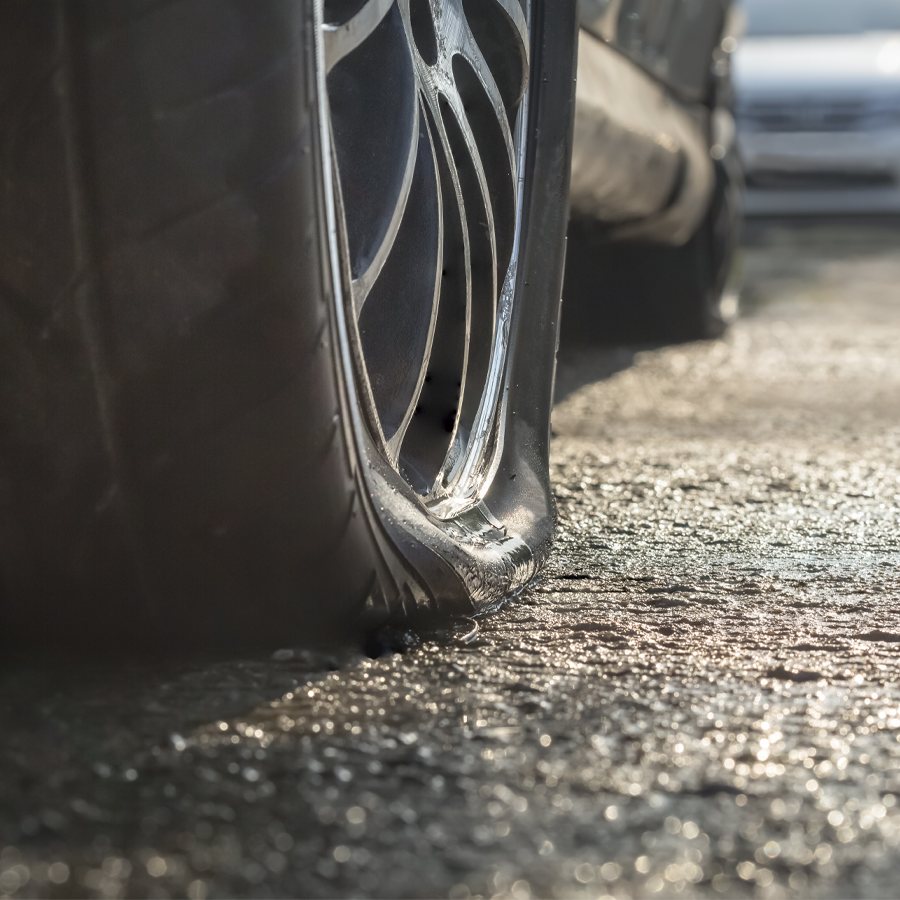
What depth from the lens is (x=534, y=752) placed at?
2.75 feet

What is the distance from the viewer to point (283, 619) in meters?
1.00

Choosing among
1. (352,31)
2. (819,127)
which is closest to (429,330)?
(352,31)

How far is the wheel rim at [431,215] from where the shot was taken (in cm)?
114

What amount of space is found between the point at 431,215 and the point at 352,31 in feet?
0.76

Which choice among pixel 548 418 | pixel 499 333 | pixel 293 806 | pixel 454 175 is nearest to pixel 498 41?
pixel 454 175

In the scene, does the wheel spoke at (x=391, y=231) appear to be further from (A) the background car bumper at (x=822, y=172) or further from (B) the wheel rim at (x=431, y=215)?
(A) the background car bumper at (x=822, y=172)

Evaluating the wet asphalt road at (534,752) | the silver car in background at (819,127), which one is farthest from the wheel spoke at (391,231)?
the silver car in background at (819,127)

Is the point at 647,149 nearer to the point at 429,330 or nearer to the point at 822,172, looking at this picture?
the point at 429,330

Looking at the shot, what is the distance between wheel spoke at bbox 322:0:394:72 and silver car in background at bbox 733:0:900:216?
20.5 feet

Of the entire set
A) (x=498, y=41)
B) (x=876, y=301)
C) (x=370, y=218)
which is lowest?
(x=876, y=301)

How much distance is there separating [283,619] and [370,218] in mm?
376

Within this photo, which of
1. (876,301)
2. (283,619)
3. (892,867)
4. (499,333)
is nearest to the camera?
(892,867)

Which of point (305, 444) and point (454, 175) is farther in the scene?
point (454, 175)

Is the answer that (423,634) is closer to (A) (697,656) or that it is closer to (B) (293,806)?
(A) (697,656)
